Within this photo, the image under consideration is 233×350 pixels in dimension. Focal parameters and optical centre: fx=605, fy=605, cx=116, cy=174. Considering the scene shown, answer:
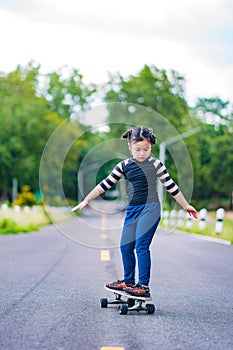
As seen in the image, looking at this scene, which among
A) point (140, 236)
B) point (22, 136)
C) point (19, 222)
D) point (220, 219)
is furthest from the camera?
point (22, 136)

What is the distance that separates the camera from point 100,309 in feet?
18.3

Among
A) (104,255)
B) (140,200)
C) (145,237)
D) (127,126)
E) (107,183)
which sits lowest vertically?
(104,255)

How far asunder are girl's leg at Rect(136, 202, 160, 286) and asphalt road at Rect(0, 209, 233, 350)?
377 mm

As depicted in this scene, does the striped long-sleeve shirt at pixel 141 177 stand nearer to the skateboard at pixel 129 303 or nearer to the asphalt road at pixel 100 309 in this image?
the skateboard at pixel 129 303

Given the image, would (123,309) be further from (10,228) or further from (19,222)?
(19,222)

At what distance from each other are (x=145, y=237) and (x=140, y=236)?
5cm

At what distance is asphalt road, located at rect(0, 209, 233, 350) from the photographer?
4.31 m

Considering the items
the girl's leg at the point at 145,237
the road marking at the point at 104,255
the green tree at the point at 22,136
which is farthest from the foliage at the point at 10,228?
the green tree at the point at 22,136

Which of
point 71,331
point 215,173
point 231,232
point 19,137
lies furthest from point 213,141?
point 71,331

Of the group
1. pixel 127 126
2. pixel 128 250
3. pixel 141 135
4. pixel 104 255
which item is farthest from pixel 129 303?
pixel 127 126

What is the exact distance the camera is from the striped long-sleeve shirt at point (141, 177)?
575 centimetres

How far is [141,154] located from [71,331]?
186cm

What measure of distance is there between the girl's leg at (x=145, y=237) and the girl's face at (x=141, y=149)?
1.50 ft

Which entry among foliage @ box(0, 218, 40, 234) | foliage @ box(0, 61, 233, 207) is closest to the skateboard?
foliage @ box(0, 218, 40, 234)
